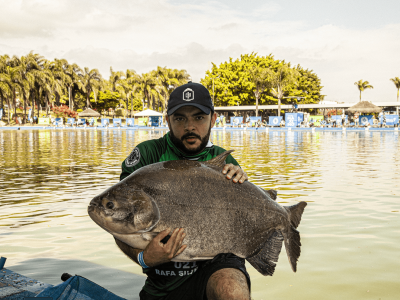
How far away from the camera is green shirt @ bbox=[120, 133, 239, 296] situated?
2.89m

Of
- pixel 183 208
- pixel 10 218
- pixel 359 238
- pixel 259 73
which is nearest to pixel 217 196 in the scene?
pixel 183 208

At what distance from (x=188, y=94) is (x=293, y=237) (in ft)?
4.40

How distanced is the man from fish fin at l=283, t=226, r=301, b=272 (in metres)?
0.34

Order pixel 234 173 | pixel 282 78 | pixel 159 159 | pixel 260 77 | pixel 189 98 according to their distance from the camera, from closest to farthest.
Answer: pixel 234 173 → pixel 189 98 → pixel 159 159 → pixel 282 78 → pixel 260 77

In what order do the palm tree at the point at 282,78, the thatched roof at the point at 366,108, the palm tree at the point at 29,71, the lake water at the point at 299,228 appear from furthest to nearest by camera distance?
the palm tree at the point at 29,71 → the palm tree at the point at 282,78 → the thatched roof at the point at 366,108 → the lake water at the point at 299,228

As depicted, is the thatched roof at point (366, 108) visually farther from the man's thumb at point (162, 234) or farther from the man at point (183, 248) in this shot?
the man's thumb at point (162, 234)

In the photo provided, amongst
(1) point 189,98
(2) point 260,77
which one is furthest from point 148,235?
(2) point 260,77

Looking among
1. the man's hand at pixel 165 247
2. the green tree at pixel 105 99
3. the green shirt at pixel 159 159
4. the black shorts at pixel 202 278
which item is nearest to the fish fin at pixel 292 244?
the black shorts at pixel 202 278

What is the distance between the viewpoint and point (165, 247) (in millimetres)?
2289

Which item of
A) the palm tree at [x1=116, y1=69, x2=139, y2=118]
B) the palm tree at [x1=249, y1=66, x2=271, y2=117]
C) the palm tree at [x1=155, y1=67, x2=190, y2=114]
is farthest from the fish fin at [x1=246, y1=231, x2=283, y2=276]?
the palm tree at [x1=116, y1=69, x2=139, y2=118]

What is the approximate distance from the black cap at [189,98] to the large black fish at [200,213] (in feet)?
1.79

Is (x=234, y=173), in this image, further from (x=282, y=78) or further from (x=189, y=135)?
(x=282, y=78)

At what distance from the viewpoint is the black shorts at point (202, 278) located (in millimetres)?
2736

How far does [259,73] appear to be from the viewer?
64188mm
